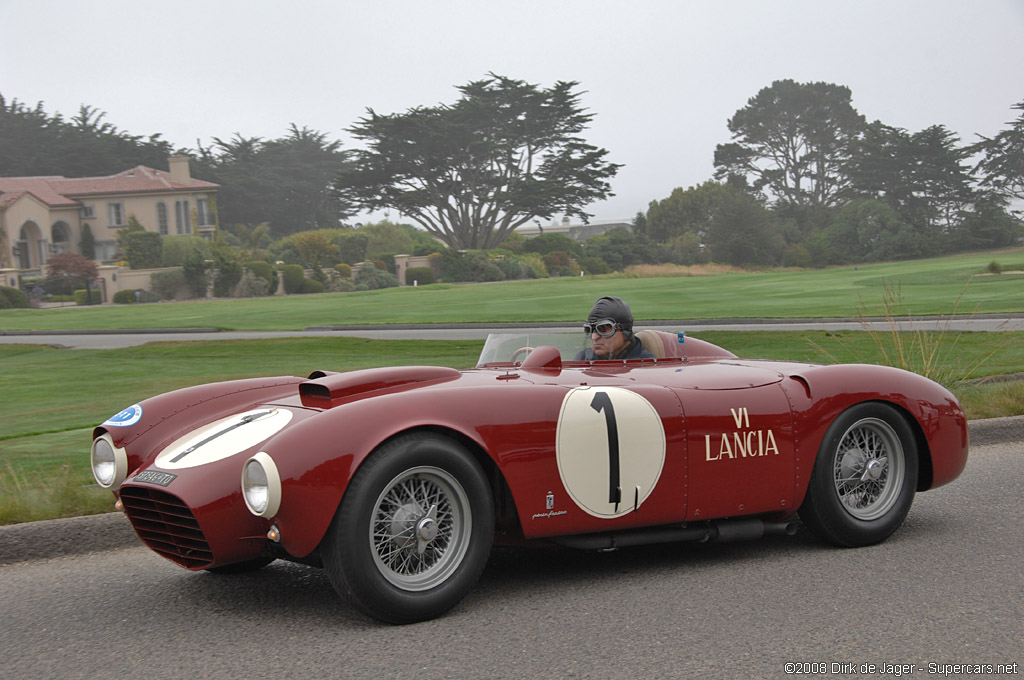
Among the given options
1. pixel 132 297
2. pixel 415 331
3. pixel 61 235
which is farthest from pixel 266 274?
pixel 415 331

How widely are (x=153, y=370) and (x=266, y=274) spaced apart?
34316 mm

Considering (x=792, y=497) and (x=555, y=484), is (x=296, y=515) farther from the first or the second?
(x=792, y=497)

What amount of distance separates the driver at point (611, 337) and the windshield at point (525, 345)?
5 cm

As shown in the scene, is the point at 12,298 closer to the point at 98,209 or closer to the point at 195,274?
the point at 195,274

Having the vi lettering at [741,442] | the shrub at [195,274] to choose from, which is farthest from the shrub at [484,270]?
the vi lettering at [741,442]

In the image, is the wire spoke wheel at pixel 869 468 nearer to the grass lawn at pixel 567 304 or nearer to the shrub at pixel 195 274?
the grass lawn at pixel 567 304

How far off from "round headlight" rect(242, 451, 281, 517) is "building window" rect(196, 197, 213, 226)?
70.0m

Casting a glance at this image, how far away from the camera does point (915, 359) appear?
439 inches

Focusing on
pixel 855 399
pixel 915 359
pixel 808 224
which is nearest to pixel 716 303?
pixel 915 359

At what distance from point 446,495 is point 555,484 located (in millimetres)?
477

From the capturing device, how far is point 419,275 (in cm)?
5428

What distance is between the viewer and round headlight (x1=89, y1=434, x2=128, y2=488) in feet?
15.2

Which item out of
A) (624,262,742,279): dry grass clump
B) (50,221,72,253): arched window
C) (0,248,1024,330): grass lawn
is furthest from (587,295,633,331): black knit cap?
(50,221,72,253): arched window

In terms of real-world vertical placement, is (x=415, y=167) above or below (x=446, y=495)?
above
